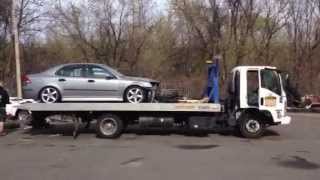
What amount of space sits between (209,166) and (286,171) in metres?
1.67

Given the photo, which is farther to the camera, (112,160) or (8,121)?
(8,121)

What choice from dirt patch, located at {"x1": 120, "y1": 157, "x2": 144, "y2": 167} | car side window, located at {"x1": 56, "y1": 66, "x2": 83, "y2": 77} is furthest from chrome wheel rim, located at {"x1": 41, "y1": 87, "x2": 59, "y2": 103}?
dirt patch, located at {"x1": 120, "y1": 157, "x2": 144, "y2": 167}

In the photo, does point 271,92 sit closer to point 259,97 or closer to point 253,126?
point 259,97

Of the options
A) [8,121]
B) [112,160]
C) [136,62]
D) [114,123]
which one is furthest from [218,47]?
[112,160]

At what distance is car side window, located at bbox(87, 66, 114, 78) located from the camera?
65.5 feet

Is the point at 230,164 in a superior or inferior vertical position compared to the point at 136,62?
inferior

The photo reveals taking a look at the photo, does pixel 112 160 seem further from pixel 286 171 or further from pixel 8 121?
pixel 8 121

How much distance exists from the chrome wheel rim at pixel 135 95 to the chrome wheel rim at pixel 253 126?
3.63 m

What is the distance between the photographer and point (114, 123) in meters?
20.2

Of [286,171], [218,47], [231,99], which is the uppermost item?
[218,47]

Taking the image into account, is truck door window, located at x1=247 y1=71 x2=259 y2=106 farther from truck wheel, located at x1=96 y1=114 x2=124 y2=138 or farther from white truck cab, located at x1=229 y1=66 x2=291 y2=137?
truck wheel, located at x1=96 y1=114 x2=124 y2=138

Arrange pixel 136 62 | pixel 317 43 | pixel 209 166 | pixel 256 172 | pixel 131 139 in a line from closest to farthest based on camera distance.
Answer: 1. pixel 256 172
2. pixel 209 166
3. pixel 131 139
4. pixel 317 43
5. pixel 136 62

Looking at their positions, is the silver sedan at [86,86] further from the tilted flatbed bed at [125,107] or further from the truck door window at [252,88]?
the truck door window at [252,88]

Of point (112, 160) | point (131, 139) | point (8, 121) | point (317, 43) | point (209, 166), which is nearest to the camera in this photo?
point (209, 166)
